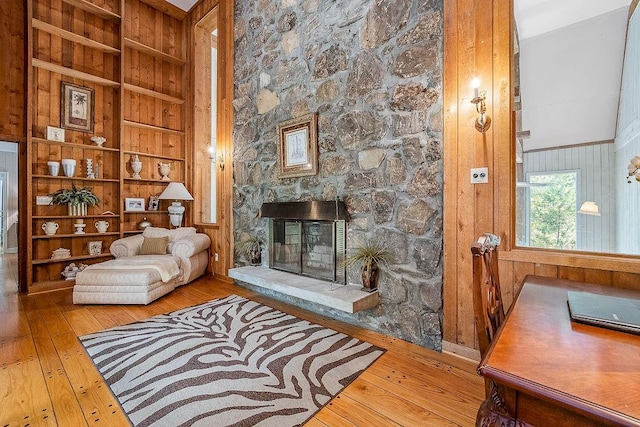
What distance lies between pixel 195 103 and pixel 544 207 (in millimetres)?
4905

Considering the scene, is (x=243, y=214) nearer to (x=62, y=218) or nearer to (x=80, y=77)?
(x=62, y=218)

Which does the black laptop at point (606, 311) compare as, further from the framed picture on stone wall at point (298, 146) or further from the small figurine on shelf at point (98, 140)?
the small figurine on shelf at point (98, 140)

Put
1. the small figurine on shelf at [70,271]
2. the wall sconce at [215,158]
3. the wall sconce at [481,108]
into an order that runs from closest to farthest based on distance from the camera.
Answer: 1. the wall sconce at [481,108]
2. the small figurine on shelf at [70,271]
3. the wall sconce at [215,158]

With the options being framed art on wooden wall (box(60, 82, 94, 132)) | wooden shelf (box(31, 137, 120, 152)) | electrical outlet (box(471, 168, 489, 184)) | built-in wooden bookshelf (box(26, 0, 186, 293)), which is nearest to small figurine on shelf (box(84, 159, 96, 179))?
built-in wooden bookshelf (box(26, 0, 186, 293))

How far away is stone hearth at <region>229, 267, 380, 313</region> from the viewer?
230 centimetres

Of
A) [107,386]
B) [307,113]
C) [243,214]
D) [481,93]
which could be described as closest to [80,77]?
[243,214]

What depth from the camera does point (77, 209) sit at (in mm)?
3904

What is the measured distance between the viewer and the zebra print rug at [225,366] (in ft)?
4.94

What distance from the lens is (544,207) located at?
6.02 ft

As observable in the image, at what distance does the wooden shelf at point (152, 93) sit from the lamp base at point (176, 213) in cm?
174

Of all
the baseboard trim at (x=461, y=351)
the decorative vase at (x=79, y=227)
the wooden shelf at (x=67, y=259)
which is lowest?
the baseboard trim at (x=461, y=351)

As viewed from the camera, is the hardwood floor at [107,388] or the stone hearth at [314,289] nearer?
the hardwood floor at [107,388]

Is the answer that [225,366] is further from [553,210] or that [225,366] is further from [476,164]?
[553,210]

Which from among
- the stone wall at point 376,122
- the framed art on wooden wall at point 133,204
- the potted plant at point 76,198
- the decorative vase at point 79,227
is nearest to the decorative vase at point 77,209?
the potted plant at point 76,198
